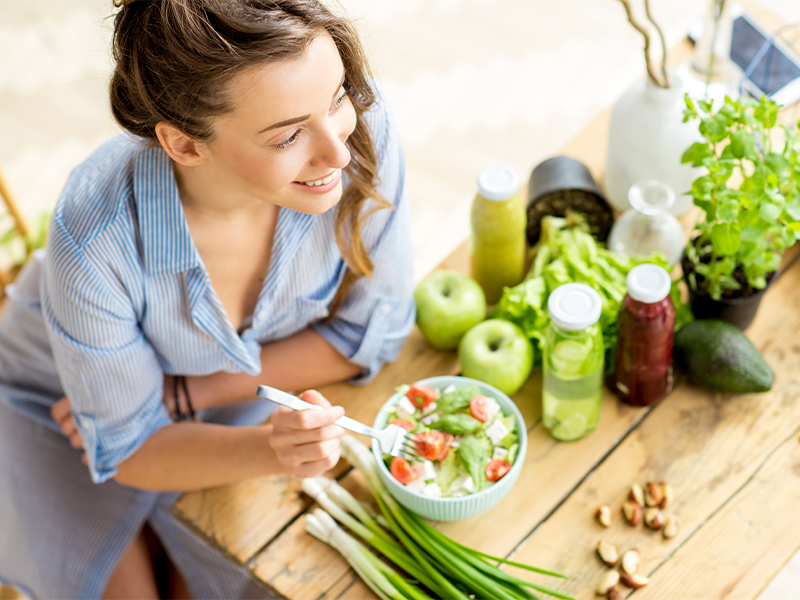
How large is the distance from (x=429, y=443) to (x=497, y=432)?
114 millimetres

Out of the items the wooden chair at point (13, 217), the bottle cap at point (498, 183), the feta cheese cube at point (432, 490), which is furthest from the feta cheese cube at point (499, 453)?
the wooden chair at point (13, 217)

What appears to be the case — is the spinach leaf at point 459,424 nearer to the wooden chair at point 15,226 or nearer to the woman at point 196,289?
the woman at point 196,289

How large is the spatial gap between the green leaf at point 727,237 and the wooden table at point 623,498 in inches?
10.9

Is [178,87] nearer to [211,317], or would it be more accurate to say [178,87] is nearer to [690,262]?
[211,317]

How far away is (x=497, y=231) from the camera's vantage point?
1.40 metres

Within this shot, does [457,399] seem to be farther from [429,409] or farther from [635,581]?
[635,581]

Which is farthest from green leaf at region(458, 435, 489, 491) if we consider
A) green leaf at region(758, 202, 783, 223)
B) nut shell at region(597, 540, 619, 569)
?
green leaf at region(758, 202, 783, 223)

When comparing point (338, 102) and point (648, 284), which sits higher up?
point (338, 102)

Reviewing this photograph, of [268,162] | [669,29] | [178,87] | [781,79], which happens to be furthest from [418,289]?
[669,29]

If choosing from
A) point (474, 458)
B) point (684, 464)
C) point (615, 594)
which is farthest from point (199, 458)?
point (684, 464)

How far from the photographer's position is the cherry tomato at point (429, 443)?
1.17 meters

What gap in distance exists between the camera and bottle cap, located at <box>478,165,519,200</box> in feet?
4.42

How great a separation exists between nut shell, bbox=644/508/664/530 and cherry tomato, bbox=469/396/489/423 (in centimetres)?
29

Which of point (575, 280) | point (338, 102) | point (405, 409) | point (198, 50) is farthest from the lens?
point (575, 280)
